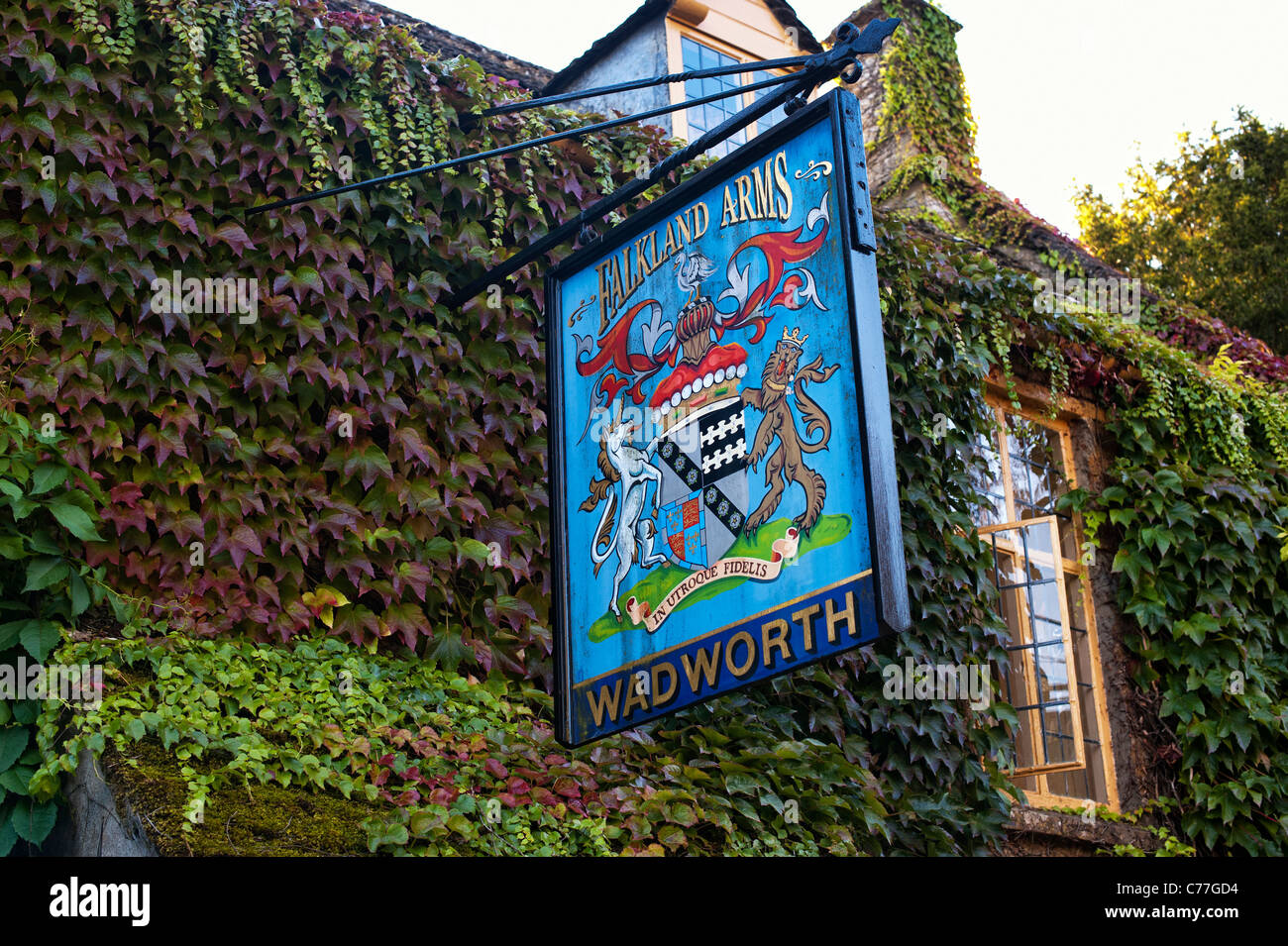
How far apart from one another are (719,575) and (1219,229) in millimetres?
16655

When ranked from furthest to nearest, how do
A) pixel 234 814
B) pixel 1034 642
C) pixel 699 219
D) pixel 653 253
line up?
pixel 1034 642
pixel 653 253
pixel 699 219
pixel 234 814

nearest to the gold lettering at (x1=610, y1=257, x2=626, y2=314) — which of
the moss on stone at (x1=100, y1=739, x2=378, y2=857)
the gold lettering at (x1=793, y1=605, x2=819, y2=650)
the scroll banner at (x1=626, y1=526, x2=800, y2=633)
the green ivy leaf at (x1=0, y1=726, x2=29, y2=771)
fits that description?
the scroll banner at (x1=626, y1=526, x2=800, y2=633)

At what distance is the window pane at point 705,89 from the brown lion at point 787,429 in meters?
5.13

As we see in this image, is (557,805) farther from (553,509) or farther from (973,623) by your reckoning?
(973,623)

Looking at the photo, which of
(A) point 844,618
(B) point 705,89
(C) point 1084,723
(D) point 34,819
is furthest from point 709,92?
(D) point 34,819

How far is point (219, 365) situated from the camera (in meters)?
5.12

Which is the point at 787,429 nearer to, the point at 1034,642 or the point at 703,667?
the point at 703,667

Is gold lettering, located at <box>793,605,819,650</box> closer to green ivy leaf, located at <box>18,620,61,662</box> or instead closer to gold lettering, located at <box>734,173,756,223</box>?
gold lettering, located at <box>734,173,756,223</box>

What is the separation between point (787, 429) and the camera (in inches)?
140

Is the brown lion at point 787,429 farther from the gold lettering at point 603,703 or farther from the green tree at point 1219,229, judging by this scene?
the green tree at point 1219,229

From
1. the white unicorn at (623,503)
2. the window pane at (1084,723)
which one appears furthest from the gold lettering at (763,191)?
the window pane at (1084,723)

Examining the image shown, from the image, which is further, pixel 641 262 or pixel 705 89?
pixel 705 89

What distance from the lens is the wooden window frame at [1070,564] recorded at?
24.3 feet
